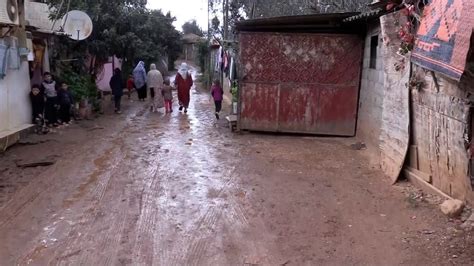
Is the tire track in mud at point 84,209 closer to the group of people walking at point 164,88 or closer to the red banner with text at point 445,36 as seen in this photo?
the red banner with text at point 445,36

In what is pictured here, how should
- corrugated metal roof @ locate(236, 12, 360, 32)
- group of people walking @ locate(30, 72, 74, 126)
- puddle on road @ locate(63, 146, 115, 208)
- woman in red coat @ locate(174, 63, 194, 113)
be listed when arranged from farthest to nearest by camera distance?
woman in red coat @ locate(174, 63, 194, 113)
group of people walking @ locate(30, 72, 74, 126)
corrugated metal roof @ locate(236, 12, 360, 32)
puddle on road @ locate(63, 146, 115, 208)

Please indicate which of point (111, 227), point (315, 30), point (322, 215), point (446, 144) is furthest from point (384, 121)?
point (111, 227)

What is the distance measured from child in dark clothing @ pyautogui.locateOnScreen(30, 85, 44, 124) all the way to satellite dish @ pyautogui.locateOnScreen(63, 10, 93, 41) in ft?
6.73

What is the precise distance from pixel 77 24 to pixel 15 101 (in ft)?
10.6

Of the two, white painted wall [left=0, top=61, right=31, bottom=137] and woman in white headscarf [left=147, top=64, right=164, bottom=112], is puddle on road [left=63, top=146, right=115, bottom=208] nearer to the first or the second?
white painted wall [left=0, top=61, right=31, bottom=137]

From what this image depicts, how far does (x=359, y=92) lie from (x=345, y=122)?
718mm

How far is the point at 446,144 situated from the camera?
18.7 feet

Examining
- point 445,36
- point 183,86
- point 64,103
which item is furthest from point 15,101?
point 445,36

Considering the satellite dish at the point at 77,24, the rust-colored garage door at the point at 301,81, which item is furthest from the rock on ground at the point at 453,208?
the satellite dish at the point at 77,24

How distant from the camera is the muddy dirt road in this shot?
14.8 ft

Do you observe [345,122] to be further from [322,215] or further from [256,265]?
[256,265]

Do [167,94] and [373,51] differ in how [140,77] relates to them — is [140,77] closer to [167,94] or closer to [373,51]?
[167,94]

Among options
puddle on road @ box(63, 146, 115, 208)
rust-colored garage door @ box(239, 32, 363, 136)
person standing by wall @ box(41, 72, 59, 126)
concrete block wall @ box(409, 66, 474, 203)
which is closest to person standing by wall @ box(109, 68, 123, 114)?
person standing by wall @ box(41, 72, 59, 126)

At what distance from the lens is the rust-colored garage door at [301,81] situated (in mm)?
10766
